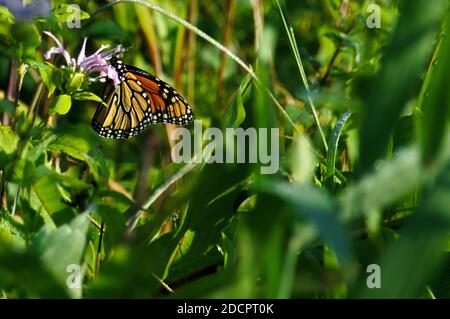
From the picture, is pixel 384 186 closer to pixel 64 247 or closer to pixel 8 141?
pixel 64 247

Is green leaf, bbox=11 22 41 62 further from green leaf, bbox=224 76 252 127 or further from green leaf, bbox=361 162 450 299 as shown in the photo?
green leaf, bbox=361 162 450 299

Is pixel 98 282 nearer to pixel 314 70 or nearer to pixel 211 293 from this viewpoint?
pixel 211 293

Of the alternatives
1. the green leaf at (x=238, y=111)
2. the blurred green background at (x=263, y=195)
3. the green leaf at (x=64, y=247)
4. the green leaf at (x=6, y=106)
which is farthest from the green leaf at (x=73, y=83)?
the green leaf at (x=64, y=247)

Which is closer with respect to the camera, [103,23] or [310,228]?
[310,228]

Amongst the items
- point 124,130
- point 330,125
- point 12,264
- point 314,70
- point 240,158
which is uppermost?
point 314,70

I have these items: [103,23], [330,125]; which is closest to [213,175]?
[330,125]

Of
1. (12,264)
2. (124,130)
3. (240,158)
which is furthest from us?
(124,130)

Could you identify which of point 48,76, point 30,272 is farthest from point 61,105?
point 30,272

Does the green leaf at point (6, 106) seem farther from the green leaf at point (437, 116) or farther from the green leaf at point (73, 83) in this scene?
the green leaf at point (437, 116)
